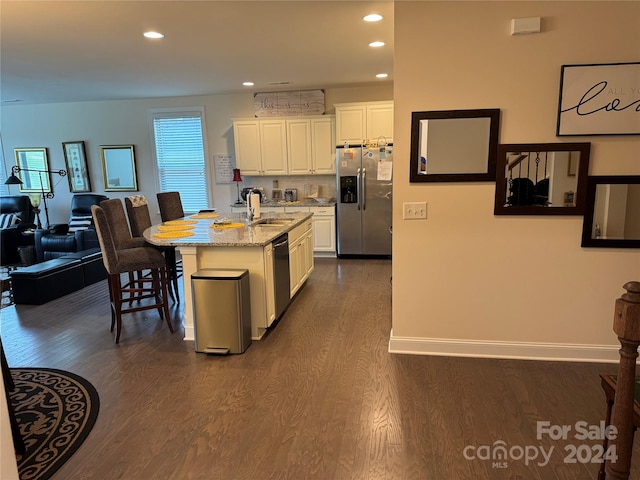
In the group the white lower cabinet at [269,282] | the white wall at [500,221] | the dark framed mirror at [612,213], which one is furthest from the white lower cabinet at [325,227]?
the dark framed mirror at [612,213]

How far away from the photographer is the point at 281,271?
375 cm

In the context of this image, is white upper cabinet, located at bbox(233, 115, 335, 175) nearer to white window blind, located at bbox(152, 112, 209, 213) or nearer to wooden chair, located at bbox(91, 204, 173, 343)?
white window blind, located at bbox(152, 112, 209, 213)

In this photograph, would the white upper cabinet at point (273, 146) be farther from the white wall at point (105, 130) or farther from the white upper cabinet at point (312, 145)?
the white wall at point (105, 130)

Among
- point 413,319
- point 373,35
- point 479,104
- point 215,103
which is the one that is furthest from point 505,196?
point 215,103

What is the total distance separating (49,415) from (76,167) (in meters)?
6.19

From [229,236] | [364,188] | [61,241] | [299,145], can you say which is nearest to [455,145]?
[229,236]

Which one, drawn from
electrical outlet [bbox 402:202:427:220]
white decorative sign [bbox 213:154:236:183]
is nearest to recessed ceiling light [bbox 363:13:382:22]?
electrical outlet [bbox 402:202:427:220]

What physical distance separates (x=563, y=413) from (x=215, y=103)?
6.39m

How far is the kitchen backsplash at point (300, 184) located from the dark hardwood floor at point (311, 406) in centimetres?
335

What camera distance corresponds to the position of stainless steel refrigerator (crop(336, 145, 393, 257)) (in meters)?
5.91

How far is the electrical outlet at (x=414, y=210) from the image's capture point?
9.62 ft

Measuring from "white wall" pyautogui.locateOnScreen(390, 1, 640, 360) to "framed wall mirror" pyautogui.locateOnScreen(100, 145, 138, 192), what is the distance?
5898 millimetres

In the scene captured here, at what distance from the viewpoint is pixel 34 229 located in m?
6.82

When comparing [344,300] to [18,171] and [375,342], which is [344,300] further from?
[18,171]
